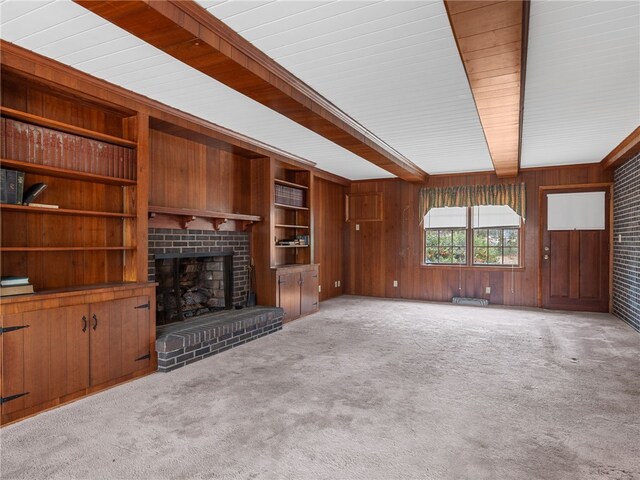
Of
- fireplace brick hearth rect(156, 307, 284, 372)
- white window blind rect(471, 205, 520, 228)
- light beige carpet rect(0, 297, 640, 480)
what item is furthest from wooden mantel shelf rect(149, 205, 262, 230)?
white window blind rect(471, 205, 520, 228)

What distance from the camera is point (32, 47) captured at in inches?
102

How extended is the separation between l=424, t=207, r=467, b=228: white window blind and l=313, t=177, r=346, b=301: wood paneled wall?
1781mm

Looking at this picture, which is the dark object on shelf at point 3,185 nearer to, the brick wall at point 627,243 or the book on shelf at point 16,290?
the book on shelf at point 16,290

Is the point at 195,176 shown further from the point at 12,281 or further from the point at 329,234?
the point at 329,234

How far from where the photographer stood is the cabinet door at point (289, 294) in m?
5.47

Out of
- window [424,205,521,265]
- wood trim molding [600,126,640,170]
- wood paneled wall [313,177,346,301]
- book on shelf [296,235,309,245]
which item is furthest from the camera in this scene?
wood paneled wall [313,177,346,301]

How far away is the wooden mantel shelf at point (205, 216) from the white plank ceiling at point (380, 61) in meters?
0.99

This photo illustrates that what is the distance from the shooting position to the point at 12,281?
2.66m

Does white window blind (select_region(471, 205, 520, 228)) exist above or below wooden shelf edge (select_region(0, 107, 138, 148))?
below

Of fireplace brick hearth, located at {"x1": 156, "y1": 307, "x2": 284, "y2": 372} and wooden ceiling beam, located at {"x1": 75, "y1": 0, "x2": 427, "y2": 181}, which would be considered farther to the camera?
fireplace brick hearth, located at {"x1": 156, "y1": 307, "x2": 284, "y2": 372}

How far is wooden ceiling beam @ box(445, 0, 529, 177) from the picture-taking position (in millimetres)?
1924

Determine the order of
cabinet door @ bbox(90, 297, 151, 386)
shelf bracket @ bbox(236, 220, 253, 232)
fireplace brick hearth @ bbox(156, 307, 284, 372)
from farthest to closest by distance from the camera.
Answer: shelf bracket @ bbox(236, 220, 253, 232) → fireplace brick hearth @ bbox(156, 307, 284, 372) → cabinet door @ bbox(90, 297, 151, 386)

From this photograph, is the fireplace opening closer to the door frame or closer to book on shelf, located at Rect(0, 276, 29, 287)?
book on shelf, located at Rect(0, 276, 29, 287)

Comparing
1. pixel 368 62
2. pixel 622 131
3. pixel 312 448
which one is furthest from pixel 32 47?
pixel 622 131
